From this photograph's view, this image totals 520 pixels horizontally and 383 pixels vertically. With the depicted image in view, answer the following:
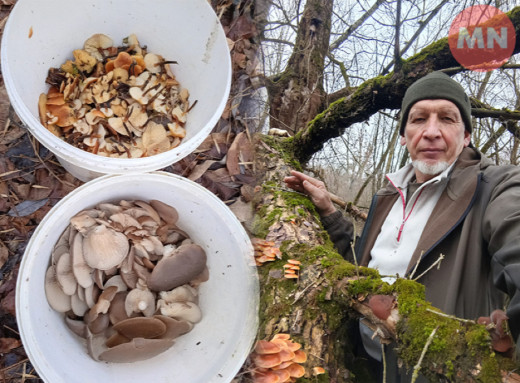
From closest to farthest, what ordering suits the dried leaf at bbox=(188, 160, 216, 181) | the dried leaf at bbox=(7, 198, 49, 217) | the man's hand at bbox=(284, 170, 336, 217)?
the dried leaf at bbox=(7, 198, 49, 217), the dried leaf at bbox=(188, 160, 216, 181), the man's hand at bbox=(284, 170, 336, 217)

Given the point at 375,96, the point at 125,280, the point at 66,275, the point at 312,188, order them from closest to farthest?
the point at 66,275
the point at 125,280
the point at 312,188
the point at 375,96

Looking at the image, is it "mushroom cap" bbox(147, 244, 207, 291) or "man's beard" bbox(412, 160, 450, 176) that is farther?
"man's beard" bbox(412, 160, 450, 176)

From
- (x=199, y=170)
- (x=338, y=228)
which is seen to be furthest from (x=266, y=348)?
(x=338, y=228)

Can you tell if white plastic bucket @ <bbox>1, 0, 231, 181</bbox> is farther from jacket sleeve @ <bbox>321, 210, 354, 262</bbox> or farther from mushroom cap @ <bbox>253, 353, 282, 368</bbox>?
jacket sleeve @ <bbox>321, 210, 354, 262</bbox>

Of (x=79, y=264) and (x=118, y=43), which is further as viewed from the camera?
(x=118, y=43)

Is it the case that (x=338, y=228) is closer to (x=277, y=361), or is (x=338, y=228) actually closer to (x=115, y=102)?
(x=277, y=361)

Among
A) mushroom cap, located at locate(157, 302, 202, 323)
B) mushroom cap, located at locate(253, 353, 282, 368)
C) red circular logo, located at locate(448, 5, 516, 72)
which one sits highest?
red circular logo, located at locate(448, 5, 516, 72)

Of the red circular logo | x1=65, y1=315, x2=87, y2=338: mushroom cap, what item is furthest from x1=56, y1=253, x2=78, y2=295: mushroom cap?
the red circular logo
